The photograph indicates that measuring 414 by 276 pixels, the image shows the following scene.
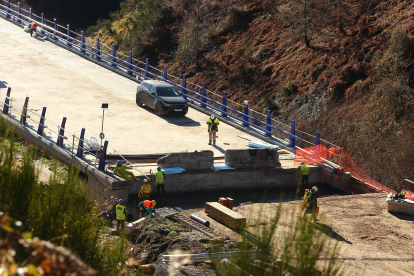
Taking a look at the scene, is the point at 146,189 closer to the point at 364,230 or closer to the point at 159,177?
the point at 159,177

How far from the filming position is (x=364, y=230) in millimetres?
17125

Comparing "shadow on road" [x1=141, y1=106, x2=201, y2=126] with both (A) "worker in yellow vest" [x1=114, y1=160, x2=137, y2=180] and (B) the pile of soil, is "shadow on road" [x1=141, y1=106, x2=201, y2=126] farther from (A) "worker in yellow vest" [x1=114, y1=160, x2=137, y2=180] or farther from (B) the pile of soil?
(B) the pile of soil

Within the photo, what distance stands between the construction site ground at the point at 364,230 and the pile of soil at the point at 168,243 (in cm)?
94

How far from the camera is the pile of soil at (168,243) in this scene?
12.9m

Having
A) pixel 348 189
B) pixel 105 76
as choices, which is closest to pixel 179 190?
pixel 348 189

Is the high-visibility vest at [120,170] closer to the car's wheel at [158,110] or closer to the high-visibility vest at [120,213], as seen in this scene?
the high-visibility vest at [120,213]

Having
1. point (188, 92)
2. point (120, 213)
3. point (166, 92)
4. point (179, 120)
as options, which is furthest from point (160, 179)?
point (188, 92)

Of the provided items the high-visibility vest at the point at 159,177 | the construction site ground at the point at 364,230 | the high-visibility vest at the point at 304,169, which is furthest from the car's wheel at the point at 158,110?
the construction site ground at the point at 364,230

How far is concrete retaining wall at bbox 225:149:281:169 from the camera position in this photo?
2080 centimetres

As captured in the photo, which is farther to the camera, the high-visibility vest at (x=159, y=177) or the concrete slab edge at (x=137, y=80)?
the concrete slab edge at (x=137, y=80)

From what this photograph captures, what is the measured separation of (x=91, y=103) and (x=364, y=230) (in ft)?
52.9

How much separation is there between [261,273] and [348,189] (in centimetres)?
1536

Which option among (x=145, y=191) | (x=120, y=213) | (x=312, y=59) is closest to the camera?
(x=120, y=213)

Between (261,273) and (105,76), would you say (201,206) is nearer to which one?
(261,273)
